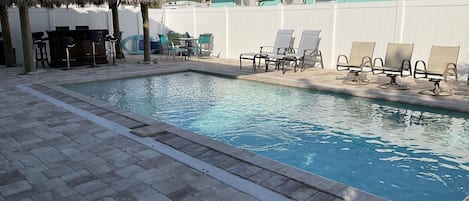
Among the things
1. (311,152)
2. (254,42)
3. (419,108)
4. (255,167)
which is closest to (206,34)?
(254,42)

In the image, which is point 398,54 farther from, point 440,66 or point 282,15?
point 282,15

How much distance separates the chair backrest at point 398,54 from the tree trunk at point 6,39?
10.6m

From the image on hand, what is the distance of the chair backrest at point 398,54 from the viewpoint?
788 cm

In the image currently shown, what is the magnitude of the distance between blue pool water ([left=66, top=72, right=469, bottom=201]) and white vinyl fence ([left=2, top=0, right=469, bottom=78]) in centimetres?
291

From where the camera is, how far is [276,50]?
11422mm

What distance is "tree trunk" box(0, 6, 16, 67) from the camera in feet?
37.5

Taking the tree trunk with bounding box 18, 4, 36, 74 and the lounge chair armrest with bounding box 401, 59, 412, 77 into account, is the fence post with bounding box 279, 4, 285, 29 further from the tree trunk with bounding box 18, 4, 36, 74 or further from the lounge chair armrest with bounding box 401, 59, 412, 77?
the tree trunk with bounding box 18, 4, 36, 74

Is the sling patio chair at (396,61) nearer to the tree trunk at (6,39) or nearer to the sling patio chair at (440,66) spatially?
the sling patio chair at (440,66)

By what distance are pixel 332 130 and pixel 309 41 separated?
5.76 metres

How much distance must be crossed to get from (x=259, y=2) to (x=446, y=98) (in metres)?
12.4

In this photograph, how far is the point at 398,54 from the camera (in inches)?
315

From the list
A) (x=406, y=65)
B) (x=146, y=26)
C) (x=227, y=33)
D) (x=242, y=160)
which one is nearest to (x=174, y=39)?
(x=146, y=26)

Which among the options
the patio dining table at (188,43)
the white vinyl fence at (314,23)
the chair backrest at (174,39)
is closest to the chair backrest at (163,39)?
the chair backrest at (174,39)

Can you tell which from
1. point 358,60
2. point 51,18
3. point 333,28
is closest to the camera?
point 358,60
